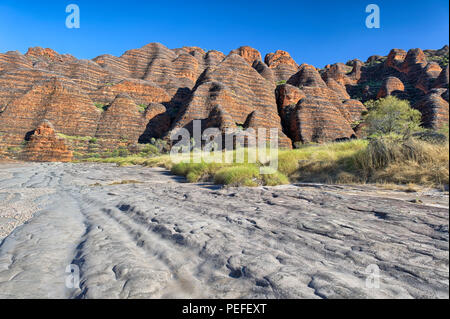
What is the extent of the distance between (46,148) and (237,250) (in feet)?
114

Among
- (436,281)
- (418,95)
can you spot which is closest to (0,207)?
(436,281)

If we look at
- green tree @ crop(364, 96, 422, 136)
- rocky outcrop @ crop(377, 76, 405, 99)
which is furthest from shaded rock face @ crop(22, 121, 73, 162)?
rocky outcrop @ crop(377, 76, 405, 99)

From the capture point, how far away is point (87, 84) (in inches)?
1740

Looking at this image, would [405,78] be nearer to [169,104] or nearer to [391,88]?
[391,88]

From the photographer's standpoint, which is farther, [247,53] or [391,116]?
[247,53]

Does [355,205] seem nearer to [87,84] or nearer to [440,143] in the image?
[440,143]

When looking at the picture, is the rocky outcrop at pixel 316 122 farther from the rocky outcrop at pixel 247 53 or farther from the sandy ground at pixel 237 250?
the rocky outcrop at pixel 247 53

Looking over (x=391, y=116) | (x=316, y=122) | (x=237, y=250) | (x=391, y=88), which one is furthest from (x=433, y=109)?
(x=237, y=250)

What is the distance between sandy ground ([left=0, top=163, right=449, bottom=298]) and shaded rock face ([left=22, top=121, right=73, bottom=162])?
29851 millimetres

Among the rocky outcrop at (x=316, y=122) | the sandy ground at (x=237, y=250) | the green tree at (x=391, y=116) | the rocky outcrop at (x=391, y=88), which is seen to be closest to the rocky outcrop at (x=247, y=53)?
the rocky outcrop at (x=391, y=88)

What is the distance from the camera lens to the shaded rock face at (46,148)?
27062 millimetres

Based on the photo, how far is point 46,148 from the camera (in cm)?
2759

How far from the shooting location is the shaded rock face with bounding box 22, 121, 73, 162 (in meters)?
27.1

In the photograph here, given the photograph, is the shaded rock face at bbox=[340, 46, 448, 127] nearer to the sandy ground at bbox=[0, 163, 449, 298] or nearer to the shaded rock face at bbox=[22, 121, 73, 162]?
the sandy ground at bbox=[0, 163, 449, 298]
